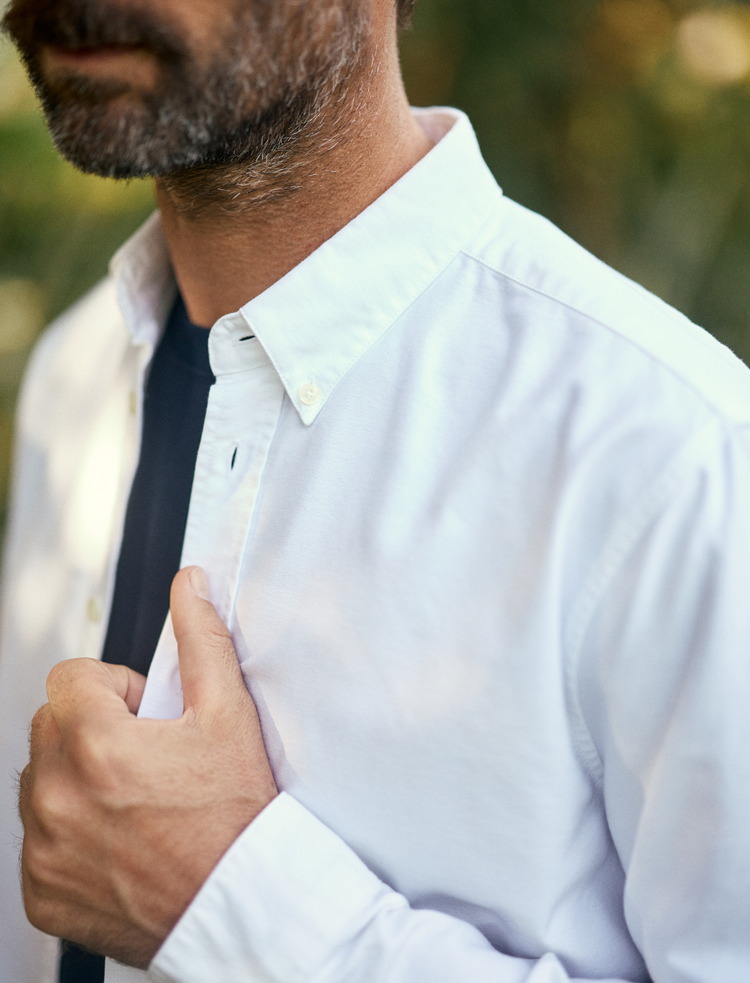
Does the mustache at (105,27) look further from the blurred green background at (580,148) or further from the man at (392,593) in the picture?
the blurred green background at (580,148)

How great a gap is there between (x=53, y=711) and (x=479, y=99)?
1.51 meters

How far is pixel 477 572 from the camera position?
0.74 metres

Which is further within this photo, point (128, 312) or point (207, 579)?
point (128, 312)

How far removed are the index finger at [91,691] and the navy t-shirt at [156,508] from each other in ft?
0.30

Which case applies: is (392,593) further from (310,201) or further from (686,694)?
(310,201)

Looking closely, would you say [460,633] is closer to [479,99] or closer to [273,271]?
[273,271]

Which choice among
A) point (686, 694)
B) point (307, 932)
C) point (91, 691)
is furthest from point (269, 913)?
point (686, 694)

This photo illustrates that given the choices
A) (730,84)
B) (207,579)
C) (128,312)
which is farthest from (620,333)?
(730,84)

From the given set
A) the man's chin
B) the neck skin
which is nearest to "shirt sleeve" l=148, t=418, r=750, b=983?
the neck skin

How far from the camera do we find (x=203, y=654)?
81cm

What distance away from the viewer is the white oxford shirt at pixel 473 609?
0.68 m

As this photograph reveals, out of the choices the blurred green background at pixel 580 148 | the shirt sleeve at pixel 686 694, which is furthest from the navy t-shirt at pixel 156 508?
the blurred green background at pixel 580 148

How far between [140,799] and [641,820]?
48 centimetres

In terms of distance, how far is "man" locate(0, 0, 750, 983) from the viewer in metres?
0.69
